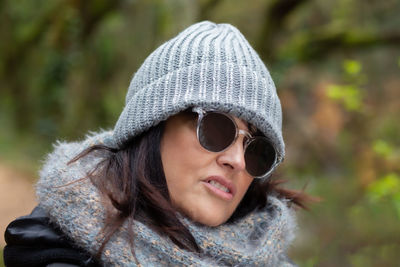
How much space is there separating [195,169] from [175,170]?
77mm

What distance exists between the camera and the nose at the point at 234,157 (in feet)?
5.86

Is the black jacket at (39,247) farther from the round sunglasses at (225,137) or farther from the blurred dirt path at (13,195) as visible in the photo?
the blurred dirt path at (13,195)

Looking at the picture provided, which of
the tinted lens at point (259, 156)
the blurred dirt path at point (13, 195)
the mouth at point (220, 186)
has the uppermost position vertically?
the blurred dirt path at point (13, 195)

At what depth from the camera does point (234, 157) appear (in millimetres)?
1800

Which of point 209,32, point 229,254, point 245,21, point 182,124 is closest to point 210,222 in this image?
point 229,254

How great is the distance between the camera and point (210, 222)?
182 cm

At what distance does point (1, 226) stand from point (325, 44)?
521cm

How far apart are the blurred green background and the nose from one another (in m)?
2.26

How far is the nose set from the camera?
1785 mm

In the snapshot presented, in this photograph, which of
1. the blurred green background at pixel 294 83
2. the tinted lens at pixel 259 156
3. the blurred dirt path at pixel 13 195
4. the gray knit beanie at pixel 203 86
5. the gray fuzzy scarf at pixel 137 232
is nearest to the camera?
the gray fuzzy scarf at pixel 137 232

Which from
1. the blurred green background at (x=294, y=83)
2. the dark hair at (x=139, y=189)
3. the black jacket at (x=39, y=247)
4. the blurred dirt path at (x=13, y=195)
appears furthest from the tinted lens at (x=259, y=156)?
the blurred dirt path at (x=13, y=195)

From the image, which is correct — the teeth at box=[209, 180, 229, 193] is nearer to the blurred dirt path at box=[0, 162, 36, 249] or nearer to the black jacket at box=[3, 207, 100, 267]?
the black jacket at box=[3, 207, 100, 267]

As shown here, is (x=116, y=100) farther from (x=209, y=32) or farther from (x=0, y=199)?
(x=209, y=32)

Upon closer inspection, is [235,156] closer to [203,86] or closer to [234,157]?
[234,157]
